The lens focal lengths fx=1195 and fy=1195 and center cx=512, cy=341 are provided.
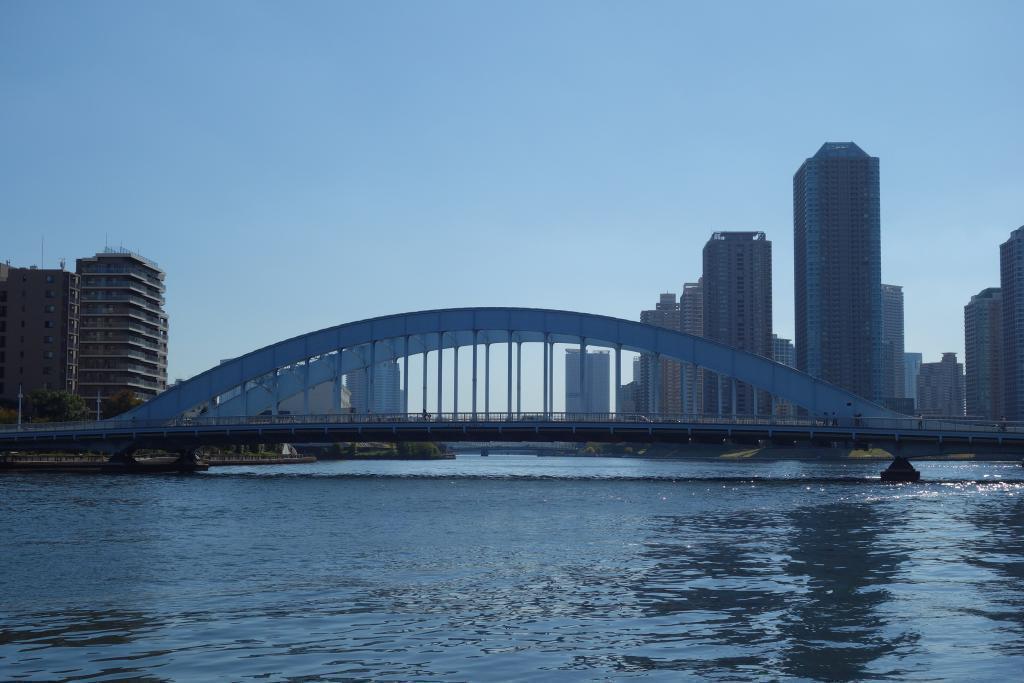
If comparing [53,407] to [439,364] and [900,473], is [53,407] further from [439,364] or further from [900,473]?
[900,473]

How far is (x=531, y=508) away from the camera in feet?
209

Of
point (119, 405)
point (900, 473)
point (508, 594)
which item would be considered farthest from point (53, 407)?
point (508, 594)

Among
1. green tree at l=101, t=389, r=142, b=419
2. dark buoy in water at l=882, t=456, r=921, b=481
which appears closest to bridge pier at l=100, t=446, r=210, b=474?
green tree at l=101, t=389, r=142, b=419

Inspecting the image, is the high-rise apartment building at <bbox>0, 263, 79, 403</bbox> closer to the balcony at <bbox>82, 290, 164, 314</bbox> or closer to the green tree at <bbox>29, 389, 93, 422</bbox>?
the balcony at <bbox>82, 290, 164, 314</bbox>

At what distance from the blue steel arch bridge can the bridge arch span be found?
11 cm

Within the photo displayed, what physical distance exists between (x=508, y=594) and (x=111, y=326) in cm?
17158

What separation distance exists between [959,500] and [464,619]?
5609 centimetres

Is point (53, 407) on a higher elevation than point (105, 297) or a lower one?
lower

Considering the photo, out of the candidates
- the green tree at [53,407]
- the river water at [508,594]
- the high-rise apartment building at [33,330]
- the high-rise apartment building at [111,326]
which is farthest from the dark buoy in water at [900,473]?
the high-rise apartment building at [111,326]

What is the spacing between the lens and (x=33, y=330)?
17125 centimetres

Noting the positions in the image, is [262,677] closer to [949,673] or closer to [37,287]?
[949,673]

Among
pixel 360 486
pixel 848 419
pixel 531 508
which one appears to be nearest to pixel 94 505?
pixel 531 508

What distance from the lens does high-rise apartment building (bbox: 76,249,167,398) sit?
614 ft

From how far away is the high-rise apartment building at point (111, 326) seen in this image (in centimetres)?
18700
